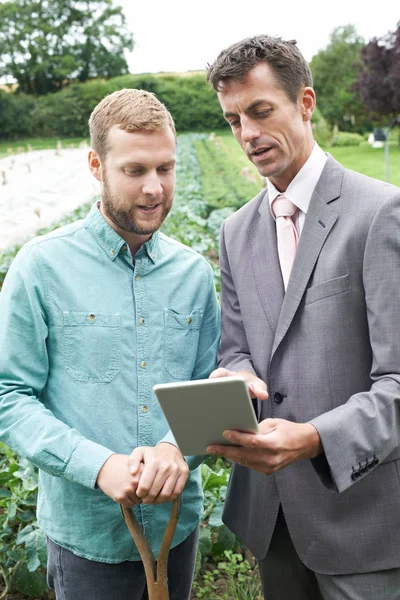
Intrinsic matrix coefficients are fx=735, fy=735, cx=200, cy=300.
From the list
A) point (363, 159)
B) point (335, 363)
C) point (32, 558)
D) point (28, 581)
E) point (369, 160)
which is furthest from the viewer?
point (363, 159)

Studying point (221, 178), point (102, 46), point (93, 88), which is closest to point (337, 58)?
point (93, 88)

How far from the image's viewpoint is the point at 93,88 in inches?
2103

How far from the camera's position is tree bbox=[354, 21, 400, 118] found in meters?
34.7

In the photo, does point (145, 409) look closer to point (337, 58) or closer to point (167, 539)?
point (167, 539)

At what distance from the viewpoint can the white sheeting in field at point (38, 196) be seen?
11125 millimetres

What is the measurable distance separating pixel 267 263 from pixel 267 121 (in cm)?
41

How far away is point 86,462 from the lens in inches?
74.7

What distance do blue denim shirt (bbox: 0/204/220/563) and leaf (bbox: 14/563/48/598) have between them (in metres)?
1.06

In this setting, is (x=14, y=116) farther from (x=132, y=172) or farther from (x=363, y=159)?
(x=132, y=172)

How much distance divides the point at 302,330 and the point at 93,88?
54230mm

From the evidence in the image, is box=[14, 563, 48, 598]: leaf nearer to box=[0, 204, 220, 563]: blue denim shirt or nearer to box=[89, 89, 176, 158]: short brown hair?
box=[0, 204, 220, 563]: blue denim shirt

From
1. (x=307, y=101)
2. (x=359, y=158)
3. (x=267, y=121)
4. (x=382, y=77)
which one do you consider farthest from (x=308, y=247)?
(x=382, y=77)

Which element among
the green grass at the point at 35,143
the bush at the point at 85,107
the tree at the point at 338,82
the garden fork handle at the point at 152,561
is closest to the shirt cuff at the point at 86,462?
the garden fork handle at the point at 152,561

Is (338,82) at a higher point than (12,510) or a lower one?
lower
